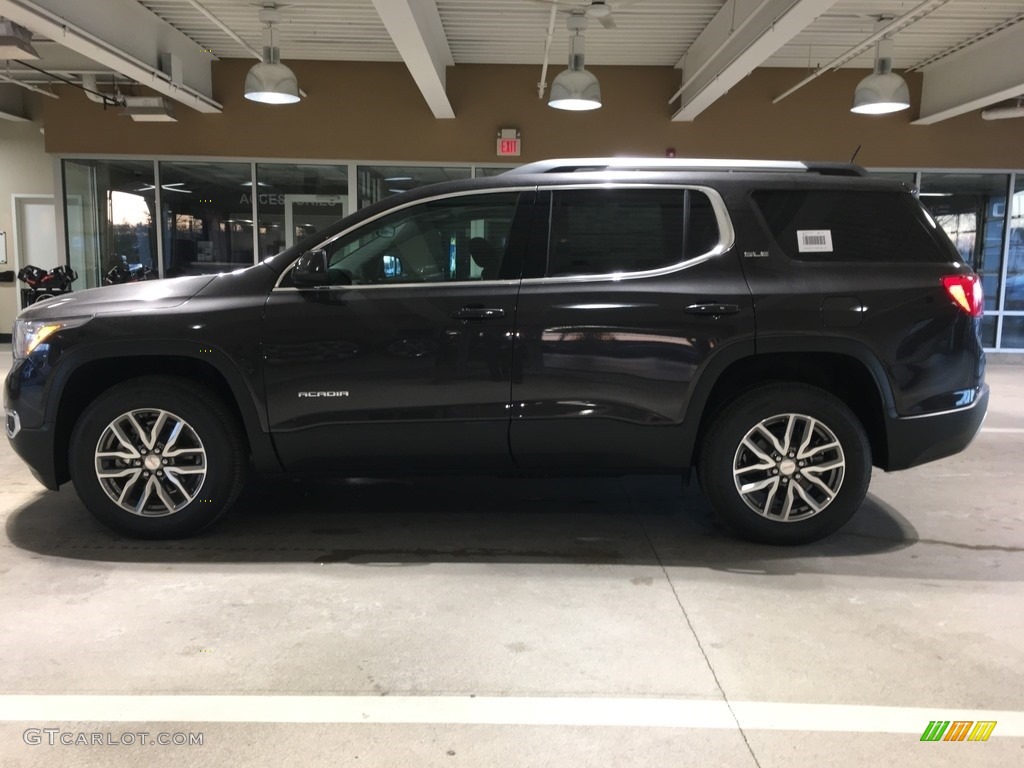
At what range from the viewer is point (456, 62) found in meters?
10.4

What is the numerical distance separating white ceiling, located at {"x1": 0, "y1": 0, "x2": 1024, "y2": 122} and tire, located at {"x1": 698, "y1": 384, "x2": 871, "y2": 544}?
4.41 metres

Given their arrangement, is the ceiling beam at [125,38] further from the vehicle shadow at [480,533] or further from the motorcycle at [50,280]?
the vehicle shadow at [480,533]

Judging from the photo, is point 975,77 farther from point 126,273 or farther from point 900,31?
point 126,273

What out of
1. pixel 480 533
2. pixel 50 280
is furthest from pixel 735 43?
pixel 50 280

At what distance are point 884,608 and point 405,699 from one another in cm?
206

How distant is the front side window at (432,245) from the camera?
362 cm

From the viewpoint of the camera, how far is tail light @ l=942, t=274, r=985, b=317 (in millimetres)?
3527

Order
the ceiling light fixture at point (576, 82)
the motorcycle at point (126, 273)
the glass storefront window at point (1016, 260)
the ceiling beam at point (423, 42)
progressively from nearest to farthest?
the ceiling beam at point (423, 42) → the ceiling light fixture at point (576, 82) → the motorcycle at point (126, 273) → the glass storefront window at point (1016, 260)

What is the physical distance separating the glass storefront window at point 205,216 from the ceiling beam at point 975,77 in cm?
999

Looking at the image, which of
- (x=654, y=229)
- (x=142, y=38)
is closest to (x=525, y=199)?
(x=654, y=229)

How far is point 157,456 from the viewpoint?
3.58 metres

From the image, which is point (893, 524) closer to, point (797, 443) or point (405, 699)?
point (797, 443)

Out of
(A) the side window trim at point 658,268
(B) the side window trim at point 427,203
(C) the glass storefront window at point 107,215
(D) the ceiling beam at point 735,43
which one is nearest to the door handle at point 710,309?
(A) the side window trim at point 658,268

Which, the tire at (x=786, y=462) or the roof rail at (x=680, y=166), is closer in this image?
the tire at (x=786, y=462)
